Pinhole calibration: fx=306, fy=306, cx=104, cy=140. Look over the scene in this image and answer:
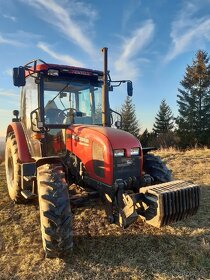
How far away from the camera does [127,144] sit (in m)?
4.46

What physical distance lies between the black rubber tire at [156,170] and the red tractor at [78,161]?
2 centimetres

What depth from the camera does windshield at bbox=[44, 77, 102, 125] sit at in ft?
17.7

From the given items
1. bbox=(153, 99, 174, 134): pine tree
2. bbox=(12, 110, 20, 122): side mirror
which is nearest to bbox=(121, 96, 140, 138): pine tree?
bbox=(153, 99, 174, 134): pine tree

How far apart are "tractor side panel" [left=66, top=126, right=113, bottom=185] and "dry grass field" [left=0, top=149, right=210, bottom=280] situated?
35.8 inches

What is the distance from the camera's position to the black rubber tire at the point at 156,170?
5062 mm

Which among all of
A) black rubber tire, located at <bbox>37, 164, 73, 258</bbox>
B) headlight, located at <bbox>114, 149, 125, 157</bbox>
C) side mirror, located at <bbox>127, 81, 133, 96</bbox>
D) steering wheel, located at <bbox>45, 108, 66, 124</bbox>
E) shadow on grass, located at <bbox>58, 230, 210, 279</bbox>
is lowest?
shadow on grass, located at <bbox>58, 230, 210, 279</bbox>

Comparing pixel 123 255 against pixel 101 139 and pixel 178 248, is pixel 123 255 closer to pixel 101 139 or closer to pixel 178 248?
pixel 178 248

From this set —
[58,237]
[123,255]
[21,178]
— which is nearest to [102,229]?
[123,255]

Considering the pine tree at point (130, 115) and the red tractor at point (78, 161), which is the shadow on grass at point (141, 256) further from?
the pine tree at point (130, 115)

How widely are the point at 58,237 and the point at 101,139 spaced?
1.46 meters

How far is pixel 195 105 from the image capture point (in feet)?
110

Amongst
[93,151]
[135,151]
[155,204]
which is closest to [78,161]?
[93,151]

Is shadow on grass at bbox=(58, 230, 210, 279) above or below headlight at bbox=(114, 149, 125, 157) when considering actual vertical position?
below

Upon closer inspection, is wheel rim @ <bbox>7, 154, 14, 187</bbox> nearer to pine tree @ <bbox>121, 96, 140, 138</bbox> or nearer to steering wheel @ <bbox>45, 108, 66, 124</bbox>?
steering wheel @ <bbox>45, 108, 66, 124</bbox>
